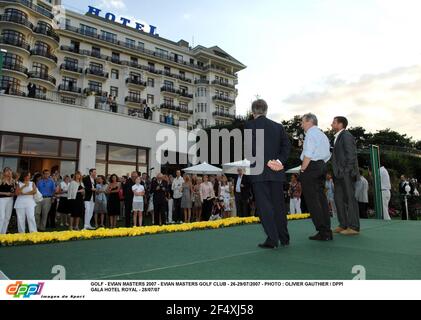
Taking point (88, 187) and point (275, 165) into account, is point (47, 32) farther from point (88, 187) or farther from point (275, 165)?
point (275, 165)

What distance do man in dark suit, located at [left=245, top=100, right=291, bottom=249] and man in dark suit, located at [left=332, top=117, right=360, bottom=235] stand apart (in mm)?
1705

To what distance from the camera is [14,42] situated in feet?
135

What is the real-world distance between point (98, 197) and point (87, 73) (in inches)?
1629

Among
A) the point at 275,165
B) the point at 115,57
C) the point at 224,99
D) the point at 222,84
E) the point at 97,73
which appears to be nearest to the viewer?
the point at 275,165

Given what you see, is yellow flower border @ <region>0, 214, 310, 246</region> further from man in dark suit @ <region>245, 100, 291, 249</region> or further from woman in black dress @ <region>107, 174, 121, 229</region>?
woman in black dress @ <region>107, 174, 121, 229</region>

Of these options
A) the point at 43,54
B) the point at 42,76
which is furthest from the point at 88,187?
the point at 43,54

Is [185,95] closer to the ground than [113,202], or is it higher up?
higher up

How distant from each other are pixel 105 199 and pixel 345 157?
7708 mm

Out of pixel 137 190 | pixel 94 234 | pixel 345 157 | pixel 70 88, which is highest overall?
pixel 70 88

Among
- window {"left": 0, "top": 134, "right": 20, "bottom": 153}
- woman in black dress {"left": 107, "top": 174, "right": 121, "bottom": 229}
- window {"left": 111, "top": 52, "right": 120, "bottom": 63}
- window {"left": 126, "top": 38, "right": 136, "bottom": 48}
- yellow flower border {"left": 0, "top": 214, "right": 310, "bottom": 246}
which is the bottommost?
yellow flower border {"left": 0, "top": 214, "right": 310, "bottom": 246}

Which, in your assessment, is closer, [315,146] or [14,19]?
[315,146]

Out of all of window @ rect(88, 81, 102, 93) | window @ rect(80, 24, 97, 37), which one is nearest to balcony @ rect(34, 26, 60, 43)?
window @ rect(80, 24, 97, 37)

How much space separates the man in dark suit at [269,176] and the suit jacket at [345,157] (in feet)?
5.56

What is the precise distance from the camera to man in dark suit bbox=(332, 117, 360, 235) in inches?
207
